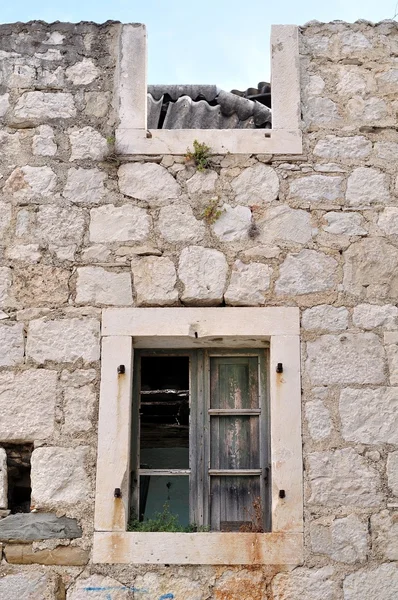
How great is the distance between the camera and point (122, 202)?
492cm

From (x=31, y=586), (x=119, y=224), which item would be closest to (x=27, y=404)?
(x=31, y=586)

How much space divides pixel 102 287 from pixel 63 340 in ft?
1.17

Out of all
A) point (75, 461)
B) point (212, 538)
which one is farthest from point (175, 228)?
point (212, 538)

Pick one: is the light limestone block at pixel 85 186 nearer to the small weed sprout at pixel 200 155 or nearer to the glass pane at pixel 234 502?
the small weed sprout at pixel 200 155

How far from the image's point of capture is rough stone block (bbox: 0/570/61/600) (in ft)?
14.2

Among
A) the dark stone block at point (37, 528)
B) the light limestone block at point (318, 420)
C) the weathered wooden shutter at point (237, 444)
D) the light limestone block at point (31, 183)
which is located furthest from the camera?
the light limestone block at point (31, 183)

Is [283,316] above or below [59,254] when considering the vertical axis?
below

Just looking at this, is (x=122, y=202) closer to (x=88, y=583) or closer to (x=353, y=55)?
(x=353, y=55)

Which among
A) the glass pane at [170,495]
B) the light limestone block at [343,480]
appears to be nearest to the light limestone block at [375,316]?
the light limestone block at [343,480]

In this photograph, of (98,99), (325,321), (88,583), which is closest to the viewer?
(88,583)

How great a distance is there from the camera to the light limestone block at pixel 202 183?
4.92 meters

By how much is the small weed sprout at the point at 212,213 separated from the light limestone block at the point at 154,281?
319 mm

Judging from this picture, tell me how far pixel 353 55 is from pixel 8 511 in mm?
3213

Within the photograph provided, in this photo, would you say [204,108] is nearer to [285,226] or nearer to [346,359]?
[285,226]
